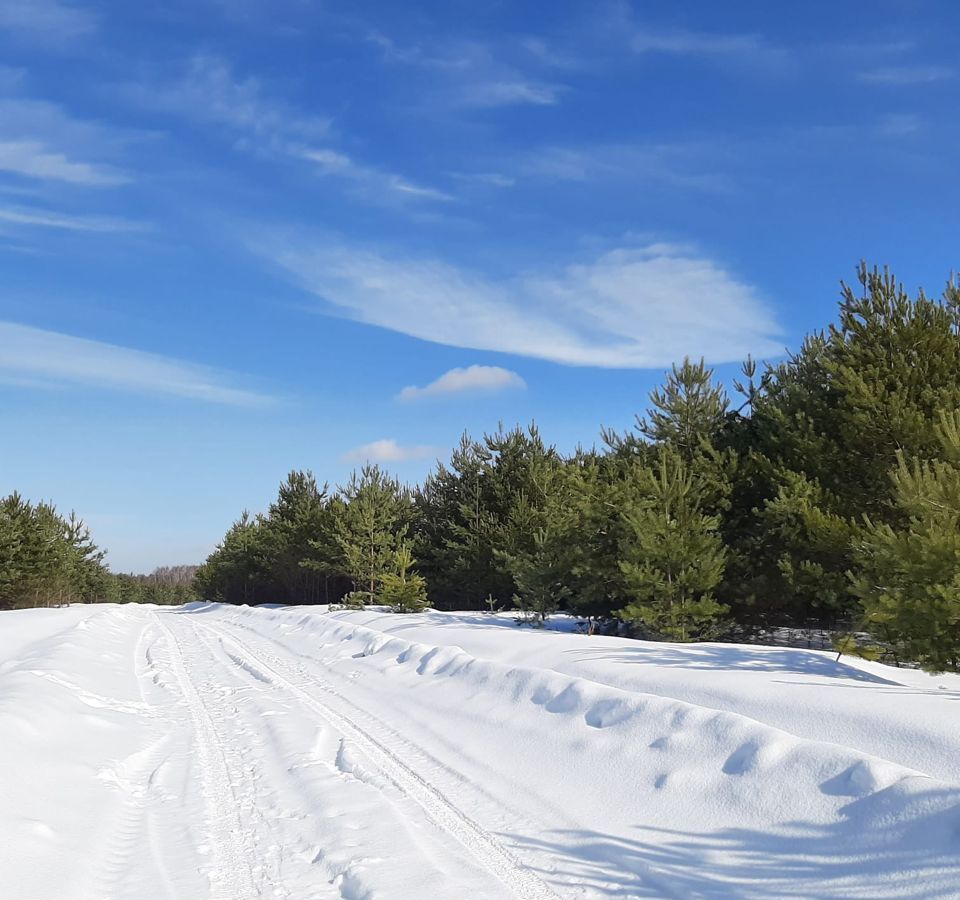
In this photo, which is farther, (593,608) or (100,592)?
(100,592)

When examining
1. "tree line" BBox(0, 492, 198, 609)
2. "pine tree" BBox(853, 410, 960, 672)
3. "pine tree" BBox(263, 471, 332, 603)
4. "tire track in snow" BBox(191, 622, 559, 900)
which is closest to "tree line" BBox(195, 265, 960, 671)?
"pine tree" BBox(853, 410, 960, 672)

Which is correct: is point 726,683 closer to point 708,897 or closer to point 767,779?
point 767,779

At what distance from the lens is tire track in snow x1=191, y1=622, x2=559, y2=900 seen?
467 cm

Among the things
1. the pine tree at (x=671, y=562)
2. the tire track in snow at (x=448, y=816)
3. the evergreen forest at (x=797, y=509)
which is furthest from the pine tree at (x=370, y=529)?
the tire track in snow at (x=448, y=816)

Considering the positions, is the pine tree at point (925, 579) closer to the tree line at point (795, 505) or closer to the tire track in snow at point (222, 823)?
the tree line at point (795, 505)

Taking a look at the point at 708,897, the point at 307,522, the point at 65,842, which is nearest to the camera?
the point at 708,897

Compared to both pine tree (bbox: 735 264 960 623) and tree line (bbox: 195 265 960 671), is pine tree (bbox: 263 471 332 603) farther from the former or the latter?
pine tree (bbox: 735 264 960 623)

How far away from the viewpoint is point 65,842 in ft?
17.4

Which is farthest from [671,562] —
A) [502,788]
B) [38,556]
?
[38,556]

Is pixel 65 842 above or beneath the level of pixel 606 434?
beneath

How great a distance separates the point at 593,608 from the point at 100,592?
243 ft

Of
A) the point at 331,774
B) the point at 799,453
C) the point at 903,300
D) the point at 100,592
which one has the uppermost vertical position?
the point at 903,300

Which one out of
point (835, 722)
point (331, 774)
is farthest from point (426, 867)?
point (835, 722)

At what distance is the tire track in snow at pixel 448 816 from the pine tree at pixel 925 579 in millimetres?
7745
